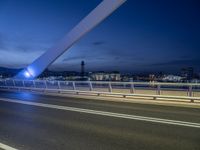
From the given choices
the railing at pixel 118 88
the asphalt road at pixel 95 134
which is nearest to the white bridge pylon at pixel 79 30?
the railing at pixel 118 88

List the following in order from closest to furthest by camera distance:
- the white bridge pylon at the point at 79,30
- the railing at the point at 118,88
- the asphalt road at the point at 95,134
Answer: the asphalt road at the point at 95,134 → the railing at the point at 118,88 → the white bridge pylon at the point at 79,30

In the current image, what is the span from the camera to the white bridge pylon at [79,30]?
116 ft

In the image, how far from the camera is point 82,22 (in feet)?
124

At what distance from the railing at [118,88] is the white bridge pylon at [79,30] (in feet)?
17.1

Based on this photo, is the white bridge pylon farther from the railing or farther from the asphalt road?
the asphalt road

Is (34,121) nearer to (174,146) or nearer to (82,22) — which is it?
(174,146)

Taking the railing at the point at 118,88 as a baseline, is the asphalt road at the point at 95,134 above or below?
below

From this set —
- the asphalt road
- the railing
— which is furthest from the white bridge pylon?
the asphalt road

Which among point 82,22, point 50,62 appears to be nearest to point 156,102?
point 82,22

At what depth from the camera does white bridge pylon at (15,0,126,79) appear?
116 ft

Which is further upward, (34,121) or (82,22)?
(82,22)

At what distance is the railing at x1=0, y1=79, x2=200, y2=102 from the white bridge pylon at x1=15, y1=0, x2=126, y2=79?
205 inches

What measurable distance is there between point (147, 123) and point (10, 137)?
14.9 feet

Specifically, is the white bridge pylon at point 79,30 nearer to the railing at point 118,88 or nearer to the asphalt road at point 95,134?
the railing at point 118,88
